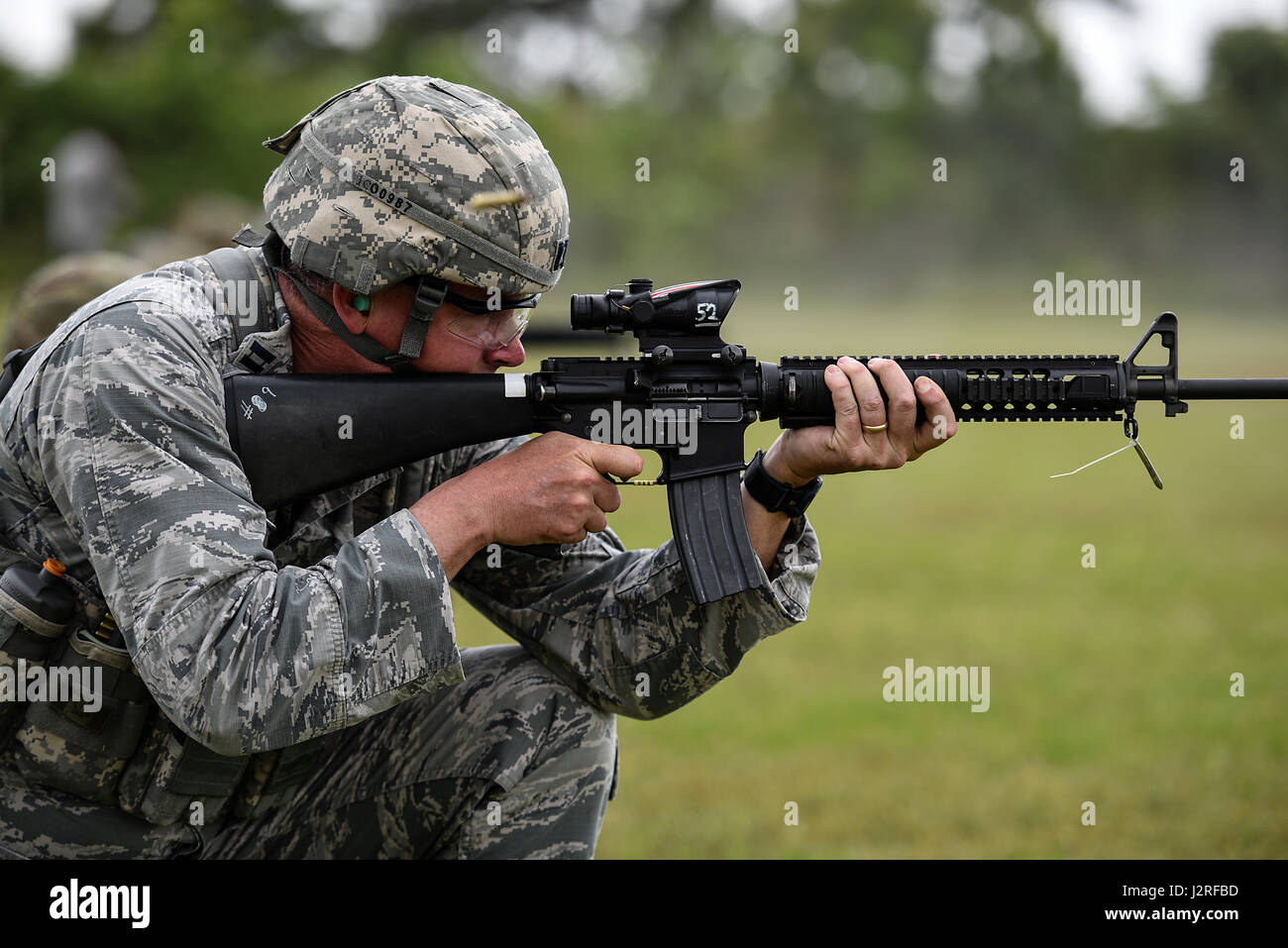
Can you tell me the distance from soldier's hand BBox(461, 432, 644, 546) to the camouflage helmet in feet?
1.45

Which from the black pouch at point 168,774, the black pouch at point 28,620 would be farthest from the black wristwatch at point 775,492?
the black pouch at point 28,620

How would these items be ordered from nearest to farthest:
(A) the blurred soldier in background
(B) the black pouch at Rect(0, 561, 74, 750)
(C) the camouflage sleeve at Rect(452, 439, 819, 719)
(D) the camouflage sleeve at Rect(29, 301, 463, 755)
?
(D) the camouflage sleeve at Rect(29, 301, 463, 755)
(B) the black pouch at Rect(0, 561, 74, 750)
(C) the camouflage sleeve at Rect(452, 439, 819, 719)
(A) the blurred soldier in background

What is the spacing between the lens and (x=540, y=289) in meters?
3.71

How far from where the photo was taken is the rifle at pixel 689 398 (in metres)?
3.64

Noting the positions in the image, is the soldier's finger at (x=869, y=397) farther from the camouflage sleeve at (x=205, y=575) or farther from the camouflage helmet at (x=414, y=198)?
the camouflage sleeve at (x=205, y=575)

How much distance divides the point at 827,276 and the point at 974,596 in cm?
2983

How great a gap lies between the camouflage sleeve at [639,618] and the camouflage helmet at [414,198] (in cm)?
91

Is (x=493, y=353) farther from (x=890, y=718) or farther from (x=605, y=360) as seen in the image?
(x=890, y=718)

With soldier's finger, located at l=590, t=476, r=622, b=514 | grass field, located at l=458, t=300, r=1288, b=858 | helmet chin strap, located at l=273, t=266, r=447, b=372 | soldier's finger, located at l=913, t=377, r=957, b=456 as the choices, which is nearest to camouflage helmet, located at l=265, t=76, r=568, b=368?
helmet chin strap, located at l=273, t=266, r=447, b=372

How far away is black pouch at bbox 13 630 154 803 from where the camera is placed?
3355mm

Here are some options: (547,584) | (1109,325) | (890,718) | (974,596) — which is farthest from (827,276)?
(547,584)

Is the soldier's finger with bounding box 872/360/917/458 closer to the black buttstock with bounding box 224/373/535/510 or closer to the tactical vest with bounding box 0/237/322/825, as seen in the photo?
the black buttstock with bounding box 224/373/535/510
